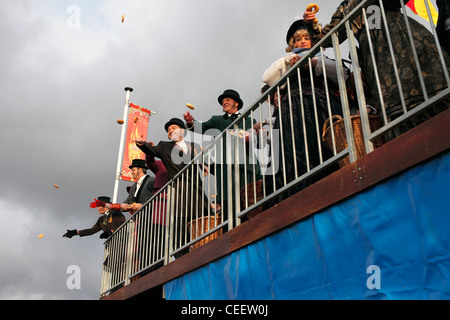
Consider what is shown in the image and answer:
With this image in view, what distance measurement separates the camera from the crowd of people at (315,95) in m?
2.91

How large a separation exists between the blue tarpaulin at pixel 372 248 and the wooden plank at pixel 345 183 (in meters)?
0.05

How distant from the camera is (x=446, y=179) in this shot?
227 cm

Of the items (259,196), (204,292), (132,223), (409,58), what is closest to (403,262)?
(409,58)

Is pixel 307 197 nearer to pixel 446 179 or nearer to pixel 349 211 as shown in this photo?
pixel 349 211

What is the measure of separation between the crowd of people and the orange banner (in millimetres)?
5886

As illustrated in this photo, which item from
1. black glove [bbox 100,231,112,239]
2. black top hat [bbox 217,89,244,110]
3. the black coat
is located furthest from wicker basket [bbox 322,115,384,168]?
black glove [bbox 100,231,112,239]

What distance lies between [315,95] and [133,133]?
10134mm

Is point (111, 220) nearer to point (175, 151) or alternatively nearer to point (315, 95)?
point (175, 151)

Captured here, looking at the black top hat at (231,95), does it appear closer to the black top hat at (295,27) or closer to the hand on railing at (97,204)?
the black top hat at (295,27)

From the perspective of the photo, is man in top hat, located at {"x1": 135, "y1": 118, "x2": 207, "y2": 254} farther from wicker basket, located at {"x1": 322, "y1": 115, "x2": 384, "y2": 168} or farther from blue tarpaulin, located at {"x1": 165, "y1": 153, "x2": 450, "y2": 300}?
wicker basket, located at {"x1": 322, "y1": 115, "x2": 384, "y2": 168}

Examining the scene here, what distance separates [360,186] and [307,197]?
545 millimetres

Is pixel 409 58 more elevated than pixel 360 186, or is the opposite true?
pixel 409 58

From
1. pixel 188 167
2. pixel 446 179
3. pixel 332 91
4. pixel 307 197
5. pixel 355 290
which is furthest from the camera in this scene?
pixel 188 167

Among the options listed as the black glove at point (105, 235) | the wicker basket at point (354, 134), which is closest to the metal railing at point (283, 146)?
the wicker basket at point (354, 134)
